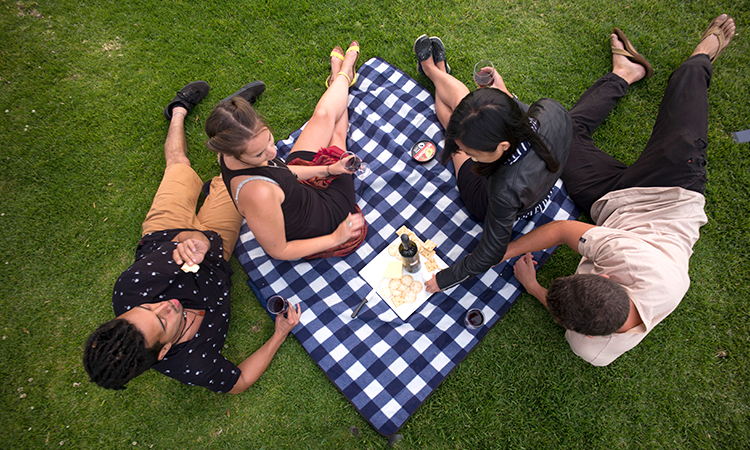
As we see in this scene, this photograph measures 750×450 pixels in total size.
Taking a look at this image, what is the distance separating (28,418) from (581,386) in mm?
5260

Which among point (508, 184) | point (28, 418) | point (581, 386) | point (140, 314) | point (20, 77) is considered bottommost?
point (28, 418)

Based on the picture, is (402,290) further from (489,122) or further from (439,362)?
(489,122)

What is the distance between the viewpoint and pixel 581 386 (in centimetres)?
319

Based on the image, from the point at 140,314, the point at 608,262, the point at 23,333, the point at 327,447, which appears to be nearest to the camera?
the point at 140,314

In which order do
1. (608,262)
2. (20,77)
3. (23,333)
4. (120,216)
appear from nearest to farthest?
(608,262) → (23,333) → (120,216) → (20,77)

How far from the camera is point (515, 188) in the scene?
2473mm

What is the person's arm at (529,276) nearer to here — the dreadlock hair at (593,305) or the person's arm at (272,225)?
the dreadlock hair at (593,305)

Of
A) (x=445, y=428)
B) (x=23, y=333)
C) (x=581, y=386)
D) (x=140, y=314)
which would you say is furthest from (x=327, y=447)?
(x=23, y=333)

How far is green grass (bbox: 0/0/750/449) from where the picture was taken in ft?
10.3

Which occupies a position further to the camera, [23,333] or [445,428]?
A: [23,333]

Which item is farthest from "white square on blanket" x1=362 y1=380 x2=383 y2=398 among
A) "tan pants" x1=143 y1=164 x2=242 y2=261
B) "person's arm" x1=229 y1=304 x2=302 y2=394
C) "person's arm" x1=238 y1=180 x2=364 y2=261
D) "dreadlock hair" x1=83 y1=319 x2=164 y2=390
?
"tan pants" x1=143 y1=164 x2=242 y2=261

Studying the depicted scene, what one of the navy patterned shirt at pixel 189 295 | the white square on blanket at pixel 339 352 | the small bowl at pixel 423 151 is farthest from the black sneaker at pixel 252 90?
the white square on blanket at pixel 339 352

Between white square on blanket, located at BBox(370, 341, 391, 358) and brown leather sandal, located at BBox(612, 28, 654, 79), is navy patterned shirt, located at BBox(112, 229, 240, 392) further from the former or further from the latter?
brown leather sandal, located at BBox(612, 28, 654, 79)

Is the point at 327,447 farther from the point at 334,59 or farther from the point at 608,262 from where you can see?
the point at 334,59
